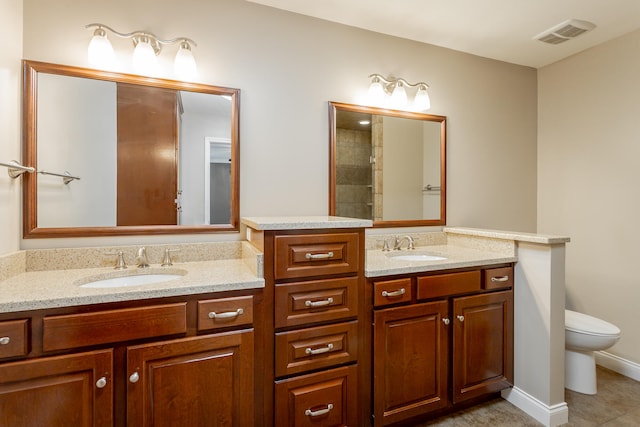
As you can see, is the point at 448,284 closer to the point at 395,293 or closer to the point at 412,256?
the point at 395,293

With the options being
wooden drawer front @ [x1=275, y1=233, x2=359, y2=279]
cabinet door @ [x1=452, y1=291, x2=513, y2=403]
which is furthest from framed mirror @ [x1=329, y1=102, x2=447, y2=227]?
cabinet door @ [x1=452, y1=291, x2=513, y2=403]

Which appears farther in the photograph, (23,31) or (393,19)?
(393,19)

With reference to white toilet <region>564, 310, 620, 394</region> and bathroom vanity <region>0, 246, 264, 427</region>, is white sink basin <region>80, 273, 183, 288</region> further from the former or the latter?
white toilet <region>564, 310, 620, 394</region>

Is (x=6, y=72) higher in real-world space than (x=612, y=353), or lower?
higher

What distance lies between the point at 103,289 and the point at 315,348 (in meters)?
0.94

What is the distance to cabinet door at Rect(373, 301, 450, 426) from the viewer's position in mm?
1717

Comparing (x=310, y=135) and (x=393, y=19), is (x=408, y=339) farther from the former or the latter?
(x=393, y=19)

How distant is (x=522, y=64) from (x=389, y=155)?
164 cm

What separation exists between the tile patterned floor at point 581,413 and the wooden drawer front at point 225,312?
4.11 ft

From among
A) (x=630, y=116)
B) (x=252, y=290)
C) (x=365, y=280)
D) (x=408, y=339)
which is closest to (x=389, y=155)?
(x=365, y=280)

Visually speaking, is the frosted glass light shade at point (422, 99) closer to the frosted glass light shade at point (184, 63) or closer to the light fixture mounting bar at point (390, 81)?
the light fixture mounting bar at point (390, 81)

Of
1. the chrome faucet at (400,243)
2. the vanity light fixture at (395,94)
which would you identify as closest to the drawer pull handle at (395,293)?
the chrome faucet at (400,243)

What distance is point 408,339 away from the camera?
179cm

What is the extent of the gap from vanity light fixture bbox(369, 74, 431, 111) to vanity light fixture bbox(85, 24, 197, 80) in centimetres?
118
